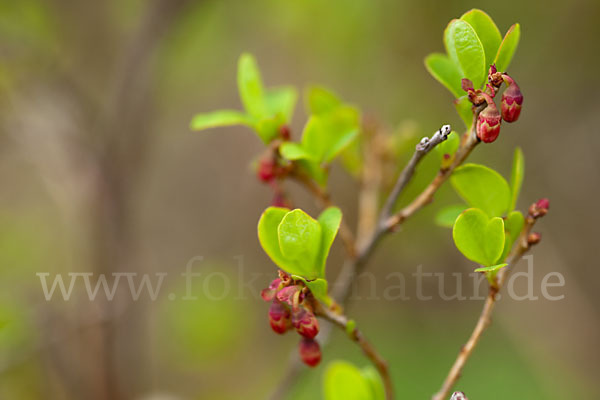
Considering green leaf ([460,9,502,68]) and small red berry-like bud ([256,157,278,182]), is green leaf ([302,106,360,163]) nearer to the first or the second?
small red berry-like bud ([256,157,278,182])

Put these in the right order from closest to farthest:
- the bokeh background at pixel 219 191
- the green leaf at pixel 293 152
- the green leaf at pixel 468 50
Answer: the green leaf at pixel 468 50
the green leaf at pixel 293 152
the bokeh background at pixel 219 191

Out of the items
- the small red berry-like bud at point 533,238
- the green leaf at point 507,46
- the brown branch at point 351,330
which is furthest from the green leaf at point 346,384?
the green leaf at point 507,46

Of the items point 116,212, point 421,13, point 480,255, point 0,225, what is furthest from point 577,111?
point 0,225

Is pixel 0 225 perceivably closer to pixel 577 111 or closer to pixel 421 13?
pixel 421 13

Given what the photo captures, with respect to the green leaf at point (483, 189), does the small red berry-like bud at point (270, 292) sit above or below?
below

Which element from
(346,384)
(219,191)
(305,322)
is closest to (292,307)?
(305,322)

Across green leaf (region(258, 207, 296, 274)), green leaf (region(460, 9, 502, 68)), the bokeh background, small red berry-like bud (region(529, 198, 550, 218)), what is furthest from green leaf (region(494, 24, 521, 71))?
the bokeh background

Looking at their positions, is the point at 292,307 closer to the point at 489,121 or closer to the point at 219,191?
the point at 489,121

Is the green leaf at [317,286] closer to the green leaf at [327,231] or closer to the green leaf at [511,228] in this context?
the green leaf at [327,231]
